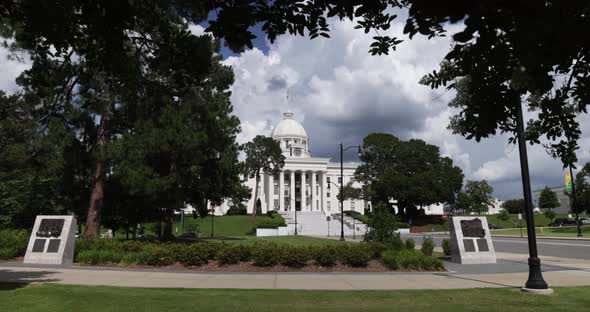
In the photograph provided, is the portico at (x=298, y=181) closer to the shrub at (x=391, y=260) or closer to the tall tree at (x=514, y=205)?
the tall tree at (x=514, y=205)

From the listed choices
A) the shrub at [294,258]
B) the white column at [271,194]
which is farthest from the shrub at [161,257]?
the white column at [271,194]

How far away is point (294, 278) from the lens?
13.6 m

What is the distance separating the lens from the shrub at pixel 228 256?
16.2m

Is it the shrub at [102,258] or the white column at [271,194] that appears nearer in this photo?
the shrub at [102,258]

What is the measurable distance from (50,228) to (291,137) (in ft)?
299

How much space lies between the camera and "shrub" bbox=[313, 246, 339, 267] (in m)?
16.0

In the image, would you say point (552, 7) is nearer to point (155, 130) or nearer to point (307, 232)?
point (155, 130)

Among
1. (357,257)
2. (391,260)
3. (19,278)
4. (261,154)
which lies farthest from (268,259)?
(261,154)

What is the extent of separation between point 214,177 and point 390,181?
4814 cm

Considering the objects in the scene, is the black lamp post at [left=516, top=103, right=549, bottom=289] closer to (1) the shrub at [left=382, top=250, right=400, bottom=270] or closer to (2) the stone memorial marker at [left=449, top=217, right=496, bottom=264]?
(1) the shrub at [left=382, top=250, right=400, bottom=270]

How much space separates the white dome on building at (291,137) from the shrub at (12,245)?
8530 centimetres

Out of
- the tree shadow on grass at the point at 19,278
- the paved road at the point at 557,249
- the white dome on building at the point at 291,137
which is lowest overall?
the tree shadow on grass at the point at 19,278

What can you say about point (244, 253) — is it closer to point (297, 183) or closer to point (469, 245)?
point (469, 245)

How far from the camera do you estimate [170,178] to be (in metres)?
23.4
